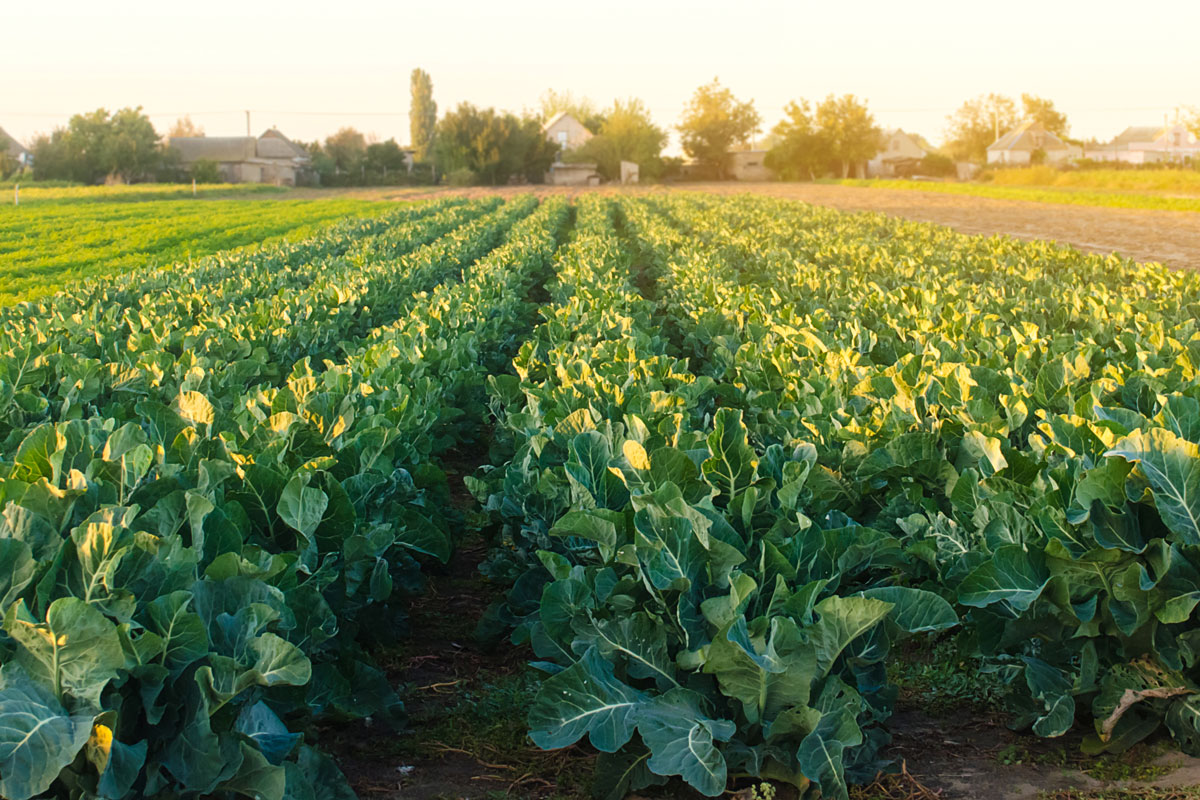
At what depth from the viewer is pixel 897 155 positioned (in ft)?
348

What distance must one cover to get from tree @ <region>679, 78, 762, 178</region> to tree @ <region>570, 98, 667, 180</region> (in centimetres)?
611

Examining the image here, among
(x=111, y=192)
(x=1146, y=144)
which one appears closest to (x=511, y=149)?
(x=111, y=192)

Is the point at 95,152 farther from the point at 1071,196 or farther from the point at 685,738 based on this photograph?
the point at 685,738

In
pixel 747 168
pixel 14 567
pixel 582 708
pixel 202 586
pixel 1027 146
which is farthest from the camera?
pixel 1027 146

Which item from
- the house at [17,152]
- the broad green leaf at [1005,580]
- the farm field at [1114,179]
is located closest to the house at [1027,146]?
the farm field at [1114,179]

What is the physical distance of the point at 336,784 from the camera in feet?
9.23

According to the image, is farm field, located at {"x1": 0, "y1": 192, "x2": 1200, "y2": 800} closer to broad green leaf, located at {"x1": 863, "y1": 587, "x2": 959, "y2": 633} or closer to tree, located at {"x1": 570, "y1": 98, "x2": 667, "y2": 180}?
broad green leaf, located at {"x1": 863, "y1": 587, "x2": 959, "y2": 633}

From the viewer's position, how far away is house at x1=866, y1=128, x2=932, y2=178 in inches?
3206

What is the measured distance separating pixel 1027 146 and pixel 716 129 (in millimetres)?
33881

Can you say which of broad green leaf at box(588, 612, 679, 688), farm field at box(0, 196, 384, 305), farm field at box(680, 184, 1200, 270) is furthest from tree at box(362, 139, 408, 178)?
broad green leaf at box(588, 612, 679, 688)

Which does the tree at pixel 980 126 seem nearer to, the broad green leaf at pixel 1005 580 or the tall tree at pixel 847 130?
the tall tree at pixel 847 130

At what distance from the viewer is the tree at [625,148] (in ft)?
252

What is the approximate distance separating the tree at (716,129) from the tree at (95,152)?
43.5 meters

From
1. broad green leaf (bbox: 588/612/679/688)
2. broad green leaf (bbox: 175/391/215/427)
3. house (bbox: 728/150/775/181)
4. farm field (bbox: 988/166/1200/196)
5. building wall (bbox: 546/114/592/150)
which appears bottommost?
broad green leaf (bbox: 588/612/679/688)
